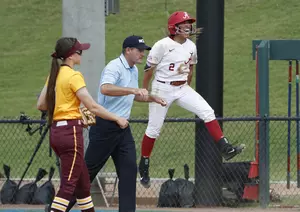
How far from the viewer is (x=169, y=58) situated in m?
9.77

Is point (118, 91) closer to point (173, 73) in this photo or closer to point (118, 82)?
point (118, 82)

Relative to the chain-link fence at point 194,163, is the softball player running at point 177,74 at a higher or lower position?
higher

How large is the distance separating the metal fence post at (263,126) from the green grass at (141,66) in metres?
2.55

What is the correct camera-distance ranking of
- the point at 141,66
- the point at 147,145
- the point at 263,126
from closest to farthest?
the point at 147,145 < the point at 263,126 < the point at 141,66

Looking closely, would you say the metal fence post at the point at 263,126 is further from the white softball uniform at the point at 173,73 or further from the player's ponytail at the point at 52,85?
the player's ponytail at the point at 52,85

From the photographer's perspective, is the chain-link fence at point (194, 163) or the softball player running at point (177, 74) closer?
the softball player running at point (177, 74)

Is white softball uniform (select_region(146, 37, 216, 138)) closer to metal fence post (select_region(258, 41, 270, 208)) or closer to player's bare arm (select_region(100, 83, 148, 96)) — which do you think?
metal fence post (select_region(258, 41, 270, 208))

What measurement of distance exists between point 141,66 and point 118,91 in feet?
48.5

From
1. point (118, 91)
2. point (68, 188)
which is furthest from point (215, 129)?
point (68, 188)

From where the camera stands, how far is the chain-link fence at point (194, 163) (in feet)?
36.0

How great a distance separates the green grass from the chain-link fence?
0.09 feet

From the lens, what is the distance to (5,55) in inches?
1045

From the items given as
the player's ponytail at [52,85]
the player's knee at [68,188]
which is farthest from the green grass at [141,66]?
the player's ponytail at [52,85]

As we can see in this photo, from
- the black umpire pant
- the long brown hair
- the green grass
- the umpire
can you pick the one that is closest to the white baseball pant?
the umpire
